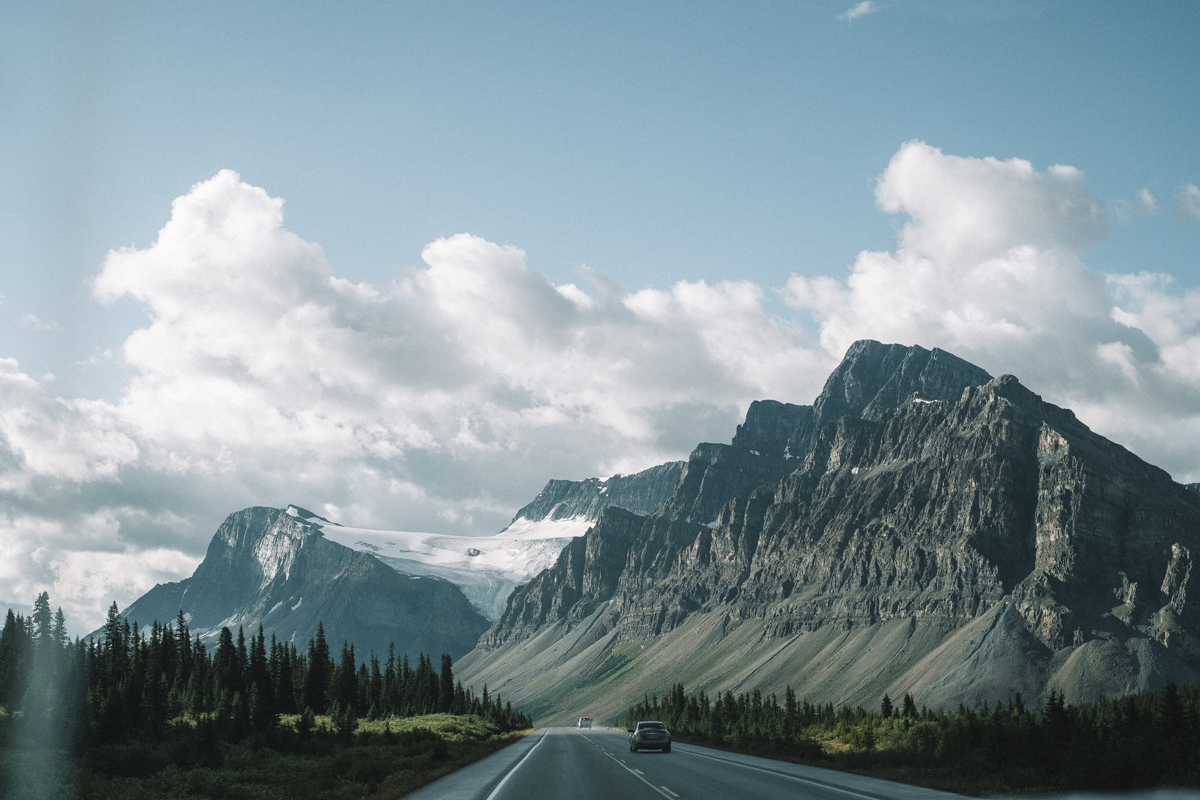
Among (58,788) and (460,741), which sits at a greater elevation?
(58,788)

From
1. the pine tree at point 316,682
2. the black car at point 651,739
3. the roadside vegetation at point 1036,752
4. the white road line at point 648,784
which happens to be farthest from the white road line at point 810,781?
the pine tree at point 316,682

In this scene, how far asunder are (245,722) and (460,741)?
55.9ft

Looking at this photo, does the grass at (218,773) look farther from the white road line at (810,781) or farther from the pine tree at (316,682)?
the pine tree at (316,682)

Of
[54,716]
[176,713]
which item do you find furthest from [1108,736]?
[176,713]

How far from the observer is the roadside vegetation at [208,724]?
36.5 meters

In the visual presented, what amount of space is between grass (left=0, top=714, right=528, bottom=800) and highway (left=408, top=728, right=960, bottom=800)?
273 centimetres

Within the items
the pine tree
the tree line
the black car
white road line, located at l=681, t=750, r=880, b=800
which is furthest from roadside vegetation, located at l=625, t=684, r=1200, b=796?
the pine tree

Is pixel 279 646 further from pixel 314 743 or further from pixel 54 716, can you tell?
pixel 314 743

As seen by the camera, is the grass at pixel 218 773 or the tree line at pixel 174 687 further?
the tree line at pixel 174 687

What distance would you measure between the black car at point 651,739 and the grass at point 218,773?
949cm

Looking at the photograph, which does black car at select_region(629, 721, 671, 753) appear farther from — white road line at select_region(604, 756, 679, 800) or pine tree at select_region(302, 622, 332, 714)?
pine tree at select_region(302, 622, 332, 714)

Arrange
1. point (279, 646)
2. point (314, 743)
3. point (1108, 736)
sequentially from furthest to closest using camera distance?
point (279, 646)
point (314, 743)
point (1108, 736)

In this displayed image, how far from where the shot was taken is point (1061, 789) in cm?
3419

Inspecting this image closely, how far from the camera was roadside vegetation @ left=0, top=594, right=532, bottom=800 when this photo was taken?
3653cm
